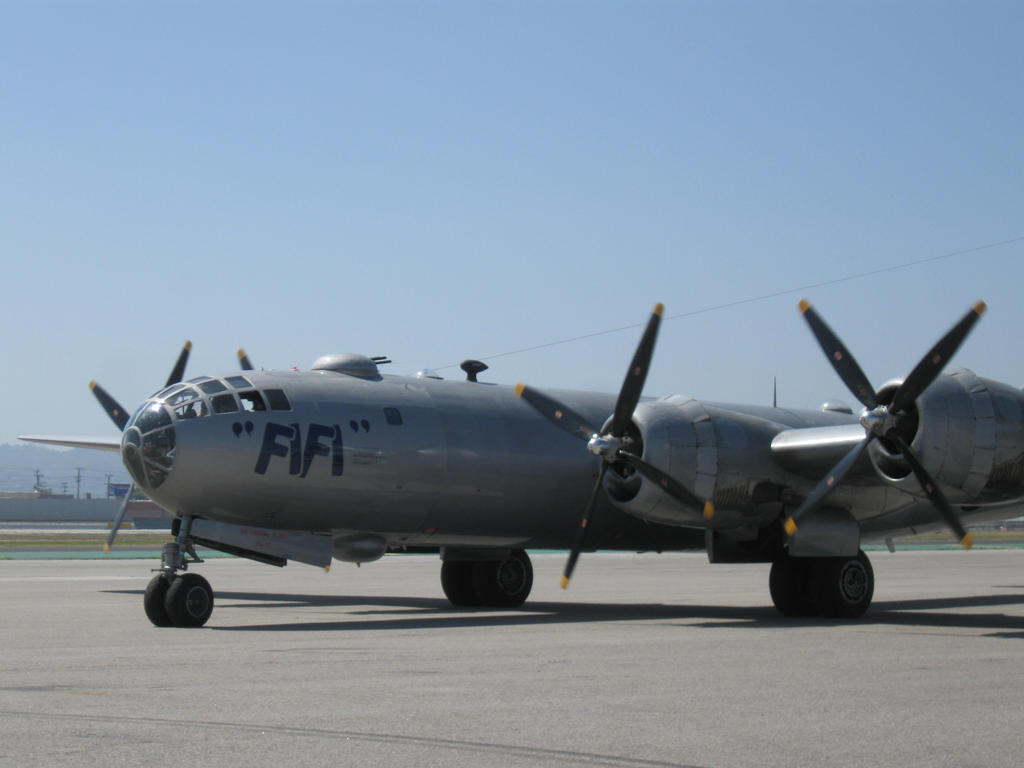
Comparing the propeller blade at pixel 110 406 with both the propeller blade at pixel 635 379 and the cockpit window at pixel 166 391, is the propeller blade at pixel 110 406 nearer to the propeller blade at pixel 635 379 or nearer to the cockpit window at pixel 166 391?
the cockpit window at pixel 166 391

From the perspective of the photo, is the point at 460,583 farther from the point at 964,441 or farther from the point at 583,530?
the point at 964,441

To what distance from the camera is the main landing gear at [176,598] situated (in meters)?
17.9

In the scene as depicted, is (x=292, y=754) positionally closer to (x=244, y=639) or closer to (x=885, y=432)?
(x=244, y=639)

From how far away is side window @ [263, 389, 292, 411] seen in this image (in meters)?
19.9

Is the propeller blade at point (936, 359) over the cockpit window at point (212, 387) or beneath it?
over

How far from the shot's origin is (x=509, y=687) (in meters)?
11.3

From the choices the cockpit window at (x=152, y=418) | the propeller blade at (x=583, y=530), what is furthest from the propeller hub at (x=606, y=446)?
the cockpit window at (x=152, y=418)

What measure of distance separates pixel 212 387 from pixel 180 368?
5382 millimetres

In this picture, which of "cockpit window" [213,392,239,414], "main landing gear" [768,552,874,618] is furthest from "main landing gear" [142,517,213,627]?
"main landing gear" [768,552,874,618]

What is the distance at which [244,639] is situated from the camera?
53.2ft

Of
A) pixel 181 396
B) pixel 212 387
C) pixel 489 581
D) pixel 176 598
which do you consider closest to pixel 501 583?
pixel 489 581

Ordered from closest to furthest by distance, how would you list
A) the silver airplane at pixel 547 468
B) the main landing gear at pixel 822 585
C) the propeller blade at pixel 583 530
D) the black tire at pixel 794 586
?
1. the silver airplane at pixel 547 468
2. the propeller blade at pixel 583 530
3. the main landing gear at pixel 822 585
4. the black tire at pixel 794 586

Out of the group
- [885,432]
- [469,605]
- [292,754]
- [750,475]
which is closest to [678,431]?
[750,475]

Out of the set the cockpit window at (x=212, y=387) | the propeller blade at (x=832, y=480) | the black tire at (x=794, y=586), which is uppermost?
the cockpit window at (x=212, y=387)
